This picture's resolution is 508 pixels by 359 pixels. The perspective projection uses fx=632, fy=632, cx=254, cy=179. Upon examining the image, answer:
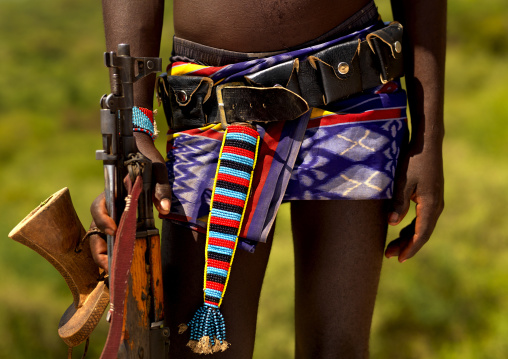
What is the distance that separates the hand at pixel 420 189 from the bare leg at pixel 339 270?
48 mm

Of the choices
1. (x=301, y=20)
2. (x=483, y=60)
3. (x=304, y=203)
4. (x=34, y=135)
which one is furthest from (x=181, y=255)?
(x=483, y=60)

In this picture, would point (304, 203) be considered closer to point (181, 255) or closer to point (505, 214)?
point (181, 255)

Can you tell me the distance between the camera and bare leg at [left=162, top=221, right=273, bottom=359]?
134cm

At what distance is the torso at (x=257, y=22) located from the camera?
1.34 metres

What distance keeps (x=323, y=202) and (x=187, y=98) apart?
1.28 feet

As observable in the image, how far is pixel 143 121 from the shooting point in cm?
132

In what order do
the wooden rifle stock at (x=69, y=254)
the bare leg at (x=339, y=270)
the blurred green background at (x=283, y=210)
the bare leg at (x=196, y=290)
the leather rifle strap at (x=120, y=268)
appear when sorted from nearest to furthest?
the leather rifle strap at (x=120, y=268) < the wooden rifle stock at (x=69, y=254) < the bare leg at (x=196, y=290) < the bare leg at (x=339, y=270) < the blurred green background at (x=283, y=210)

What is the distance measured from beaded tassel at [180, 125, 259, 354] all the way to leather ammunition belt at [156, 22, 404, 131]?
61mm

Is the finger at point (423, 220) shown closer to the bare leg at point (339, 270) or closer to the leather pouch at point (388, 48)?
the bare leg at point (339, 270)

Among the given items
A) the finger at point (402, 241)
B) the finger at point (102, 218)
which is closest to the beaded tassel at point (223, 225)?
the finger at point (102, 218)

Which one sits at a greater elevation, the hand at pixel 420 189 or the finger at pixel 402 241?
the hand at pixel 420 189

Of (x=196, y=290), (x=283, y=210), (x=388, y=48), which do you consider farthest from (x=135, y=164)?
(x=283, y=210)

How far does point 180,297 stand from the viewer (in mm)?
1344

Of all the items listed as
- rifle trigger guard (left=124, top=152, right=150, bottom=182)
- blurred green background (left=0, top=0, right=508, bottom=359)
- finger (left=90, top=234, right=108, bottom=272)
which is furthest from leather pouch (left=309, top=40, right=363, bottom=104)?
blurred green background (left=0, top=0, right=508, bottom=359)
